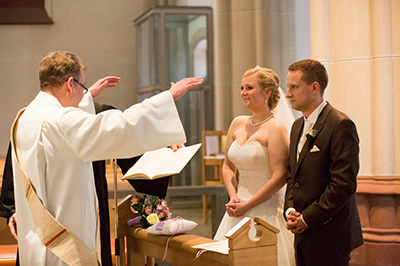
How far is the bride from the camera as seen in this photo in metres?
3.63

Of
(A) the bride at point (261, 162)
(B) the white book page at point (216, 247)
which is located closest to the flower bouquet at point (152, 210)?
(B) the white book page at point (216, 247)

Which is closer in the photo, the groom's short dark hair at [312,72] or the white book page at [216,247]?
the white book page at [216,247]

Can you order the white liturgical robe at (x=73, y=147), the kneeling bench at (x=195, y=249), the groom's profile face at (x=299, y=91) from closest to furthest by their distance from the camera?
the white liturgical robe at (x=73, y=147), the kneeling bench at (x=195, y=249), the groom's profile face at (x=299, y=91)

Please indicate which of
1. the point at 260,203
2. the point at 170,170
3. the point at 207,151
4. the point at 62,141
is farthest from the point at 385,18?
the point at 207,151

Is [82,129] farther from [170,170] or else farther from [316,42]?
[316,42]

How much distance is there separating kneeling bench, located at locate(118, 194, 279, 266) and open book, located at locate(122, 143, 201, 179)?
412mm

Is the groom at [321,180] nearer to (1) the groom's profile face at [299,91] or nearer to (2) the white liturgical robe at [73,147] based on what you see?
(1) the groom's profile face at [299,91]

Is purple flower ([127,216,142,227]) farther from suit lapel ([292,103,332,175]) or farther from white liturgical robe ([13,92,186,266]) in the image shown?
suit lapel ([292,103,332,175])

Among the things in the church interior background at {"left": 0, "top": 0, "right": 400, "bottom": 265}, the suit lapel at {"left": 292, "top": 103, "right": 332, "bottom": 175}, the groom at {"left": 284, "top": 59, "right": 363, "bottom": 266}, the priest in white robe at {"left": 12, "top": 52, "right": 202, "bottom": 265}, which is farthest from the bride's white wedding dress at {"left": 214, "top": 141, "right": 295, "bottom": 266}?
the church interior background at {"left": 0, "top": 0, "right": 400, "bottom": 265}

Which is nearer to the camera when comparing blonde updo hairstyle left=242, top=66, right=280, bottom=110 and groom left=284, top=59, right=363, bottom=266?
groom left=284, top=59, right=363, bottom=266

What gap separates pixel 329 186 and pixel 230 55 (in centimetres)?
605

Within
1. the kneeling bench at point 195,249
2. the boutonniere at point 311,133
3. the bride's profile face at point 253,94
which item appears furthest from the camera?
the bride's profile face at point 253,94

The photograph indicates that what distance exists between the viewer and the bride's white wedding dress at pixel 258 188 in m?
3.66

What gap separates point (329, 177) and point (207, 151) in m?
5.85
